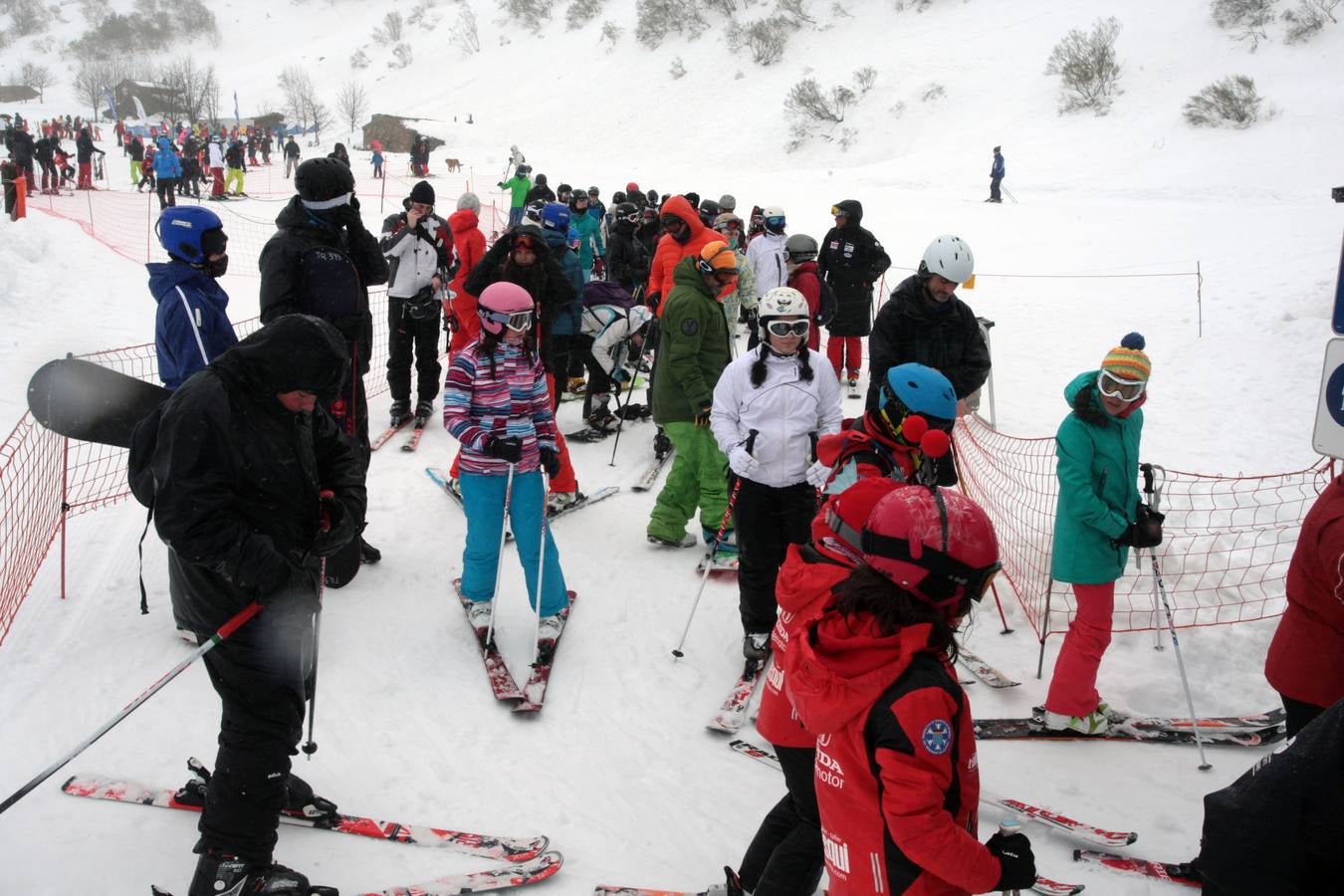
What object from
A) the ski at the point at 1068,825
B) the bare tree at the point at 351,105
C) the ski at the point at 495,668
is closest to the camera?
the ski at the point at 1068,825

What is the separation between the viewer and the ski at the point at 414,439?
8.13 meters

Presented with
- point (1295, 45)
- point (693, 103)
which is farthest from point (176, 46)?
point (1295, 45)

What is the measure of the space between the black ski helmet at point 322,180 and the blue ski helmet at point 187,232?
0.63 m

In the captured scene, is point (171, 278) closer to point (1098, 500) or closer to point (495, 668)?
point (495, 668)

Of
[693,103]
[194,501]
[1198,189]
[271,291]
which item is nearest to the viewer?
[194,501]

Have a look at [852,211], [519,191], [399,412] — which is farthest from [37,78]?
[852,211]

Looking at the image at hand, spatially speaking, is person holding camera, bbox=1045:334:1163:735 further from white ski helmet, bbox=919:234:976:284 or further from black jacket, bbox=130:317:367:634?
black jacket, bbox=130:317:367:634

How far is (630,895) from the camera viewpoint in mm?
3334

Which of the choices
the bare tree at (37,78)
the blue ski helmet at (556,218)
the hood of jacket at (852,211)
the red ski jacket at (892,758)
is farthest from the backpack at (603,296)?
the bare tree at (37,78)

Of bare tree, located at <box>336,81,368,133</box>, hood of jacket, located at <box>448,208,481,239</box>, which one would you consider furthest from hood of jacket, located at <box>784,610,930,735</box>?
bare tree, located at <box>336,81,368,133</box>

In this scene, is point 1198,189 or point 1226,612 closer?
point 1226,612

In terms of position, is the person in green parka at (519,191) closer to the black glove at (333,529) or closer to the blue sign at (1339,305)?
the black glove at (333,529)

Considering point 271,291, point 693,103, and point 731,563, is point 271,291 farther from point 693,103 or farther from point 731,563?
point 693,103

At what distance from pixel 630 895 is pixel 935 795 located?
172cm
